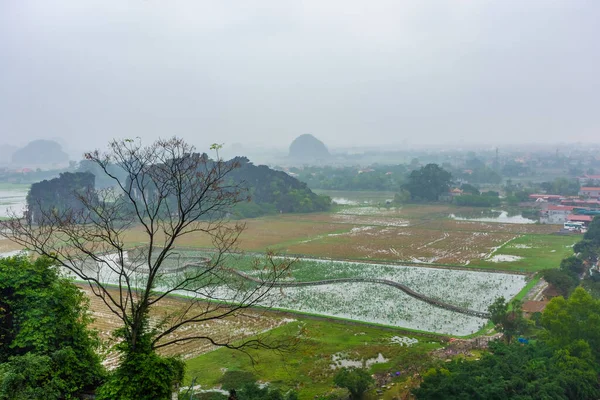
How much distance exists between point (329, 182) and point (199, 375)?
67413 mm

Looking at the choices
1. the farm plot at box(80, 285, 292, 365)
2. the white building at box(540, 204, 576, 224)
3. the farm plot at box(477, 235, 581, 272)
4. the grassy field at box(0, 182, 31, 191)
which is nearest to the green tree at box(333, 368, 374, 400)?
the farm plot at box(80, 285, 292, 365)

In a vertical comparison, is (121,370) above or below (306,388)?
above

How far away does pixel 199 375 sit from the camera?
13.5 m

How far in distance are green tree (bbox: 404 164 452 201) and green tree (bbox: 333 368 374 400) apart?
48.4m

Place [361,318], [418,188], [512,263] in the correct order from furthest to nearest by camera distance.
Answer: [418,188], [512,263], [361,318]

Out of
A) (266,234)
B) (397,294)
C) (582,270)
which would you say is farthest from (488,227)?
(397,294)

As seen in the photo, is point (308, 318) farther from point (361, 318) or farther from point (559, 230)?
point (559, 230)

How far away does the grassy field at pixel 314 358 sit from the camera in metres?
13.1

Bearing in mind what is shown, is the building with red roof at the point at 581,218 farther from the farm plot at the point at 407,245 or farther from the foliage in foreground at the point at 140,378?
the foliage in foreground at the point at 140,378

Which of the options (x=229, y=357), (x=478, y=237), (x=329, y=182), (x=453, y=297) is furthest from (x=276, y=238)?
(x=329, y=182)

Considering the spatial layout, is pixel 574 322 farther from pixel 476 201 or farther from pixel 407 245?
pixel 476 201

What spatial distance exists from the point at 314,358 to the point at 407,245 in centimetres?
1970

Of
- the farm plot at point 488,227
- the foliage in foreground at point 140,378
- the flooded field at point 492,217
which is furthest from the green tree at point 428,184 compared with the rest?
the foliage in foreground at point 140,378

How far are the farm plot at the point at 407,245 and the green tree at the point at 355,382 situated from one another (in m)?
17.3
